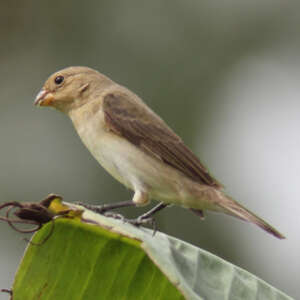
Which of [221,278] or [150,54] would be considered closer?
[221,278]

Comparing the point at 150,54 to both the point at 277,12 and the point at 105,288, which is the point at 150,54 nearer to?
the point at 277,12

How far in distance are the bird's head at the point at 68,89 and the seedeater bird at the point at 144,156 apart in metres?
0.08

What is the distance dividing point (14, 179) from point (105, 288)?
6976 millimetres

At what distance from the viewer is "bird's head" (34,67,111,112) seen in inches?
200

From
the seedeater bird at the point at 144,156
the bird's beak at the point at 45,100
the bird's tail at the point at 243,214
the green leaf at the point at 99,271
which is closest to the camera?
the green leaf at the point at 99,271

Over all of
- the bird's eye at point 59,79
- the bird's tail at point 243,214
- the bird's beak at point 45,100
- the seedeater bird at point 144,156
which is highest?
the bird's eye at point 59,79

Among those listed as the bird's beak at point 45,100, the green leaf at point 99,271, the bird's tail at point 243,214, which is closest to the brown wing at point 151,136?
the bird's tail at point 243,214

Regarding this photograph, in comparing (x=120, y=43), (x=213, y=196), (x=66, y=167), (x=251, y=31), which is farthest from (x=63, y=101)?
(x=251, y=31)

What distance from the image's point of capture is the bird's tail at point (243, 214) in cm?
398

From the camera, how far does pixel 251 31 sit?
11852 millimetres

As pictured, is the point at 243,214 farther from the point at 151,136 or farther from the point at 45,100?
the point at 45,100

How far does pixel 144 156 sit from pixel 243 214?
0.73m

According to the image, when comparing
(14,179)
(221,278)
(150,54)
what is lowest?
(14,179)

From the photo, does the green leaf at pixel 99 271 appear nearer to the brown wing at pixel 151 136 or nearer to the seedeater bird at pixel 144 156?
the seedeater bird at pixel 144 156
